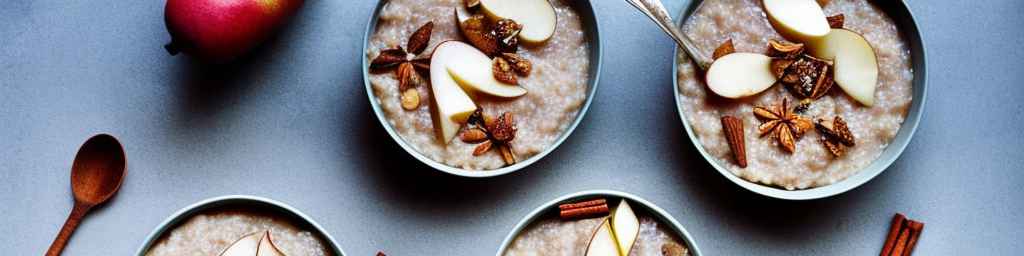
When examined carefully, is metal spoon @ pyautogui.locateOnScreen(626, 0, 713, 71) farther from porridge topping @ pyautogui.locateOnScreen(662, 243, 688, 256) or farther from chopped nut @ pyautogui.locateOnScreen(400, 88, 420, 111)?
chopped nut @ pyautogui.locateOnScreen(400, 88, 420, 111)

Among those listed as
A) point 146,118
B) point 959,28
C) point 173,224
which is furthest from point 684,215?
point 146,118

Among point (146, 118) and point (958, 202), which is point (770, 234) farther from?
point (146, 118)

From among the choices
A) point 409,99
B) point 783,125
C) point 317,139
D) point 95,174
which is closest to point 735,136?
point 783,125

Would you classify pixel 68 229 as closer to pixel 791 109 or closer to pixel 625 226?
pixel 625 226

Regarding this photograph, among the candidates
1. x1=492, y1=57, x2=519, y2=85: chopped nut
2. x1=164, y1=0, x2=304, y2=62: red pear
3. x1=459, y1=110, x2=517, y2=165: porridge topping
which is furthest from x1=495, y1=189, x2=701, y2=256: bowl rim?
x1=164, y1=0, x2=304, y2=62: red pear

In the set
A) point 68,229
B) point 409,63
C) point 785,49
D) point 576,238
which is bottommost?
point 68,229

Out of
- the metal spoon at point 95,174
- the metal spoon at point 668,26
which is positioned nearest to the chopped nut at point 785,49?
the metal spoon at point 668,26
